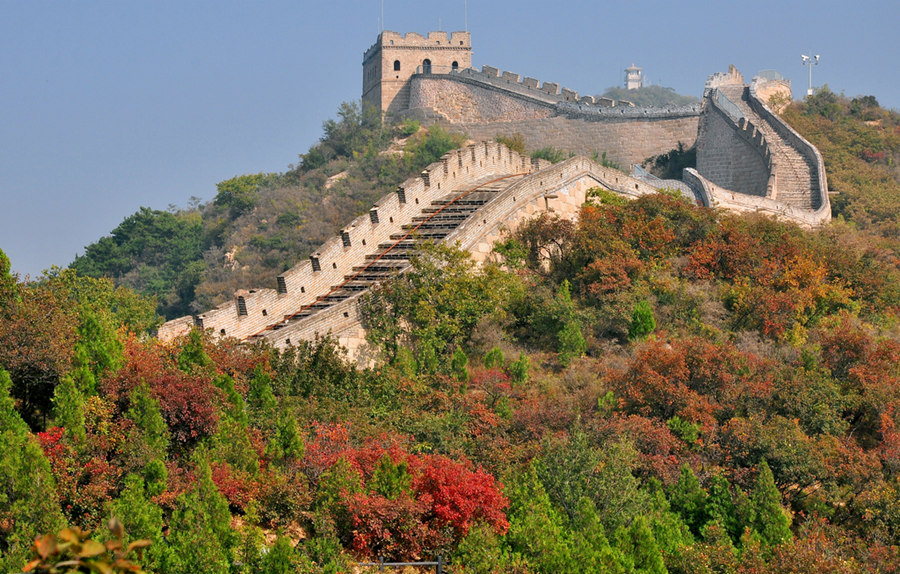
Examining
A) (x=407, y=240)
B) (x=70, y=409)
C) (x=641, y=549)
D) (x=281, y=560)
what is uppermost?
(x=407, y=240)

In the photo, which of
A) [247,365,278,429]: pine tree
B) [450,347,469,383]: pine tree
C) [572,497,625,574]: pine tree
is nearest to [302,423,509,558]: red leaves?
[572,497,625,574]: pine tree

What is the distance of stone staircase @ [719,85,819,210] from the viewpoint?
3319cm

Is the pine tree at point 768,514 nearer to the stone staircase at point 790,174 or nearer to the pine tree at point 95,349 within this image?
the pine tree at point 95,349

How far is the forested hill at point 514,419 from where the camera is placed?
37.4 ft

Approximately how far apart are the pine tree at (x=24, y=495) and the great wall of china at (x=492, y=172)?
246 inches

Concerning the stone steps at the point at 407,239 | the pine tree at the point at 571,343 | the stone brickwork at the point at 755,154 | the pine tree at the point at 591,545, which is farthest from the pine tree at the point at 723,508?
the stone brickwork at the point at 755,154

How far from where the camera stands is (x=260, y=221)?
4503 centimetres

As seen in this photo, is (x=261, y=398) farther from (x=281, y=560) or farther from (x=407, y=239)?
(x=407, y=239)

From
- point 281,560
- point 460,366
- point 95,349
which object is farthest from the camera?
point 460,366

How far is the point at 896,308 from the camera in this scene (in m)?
23.0

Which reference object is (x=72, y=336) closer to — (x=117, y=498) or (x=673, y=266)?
(x=117, y=498)

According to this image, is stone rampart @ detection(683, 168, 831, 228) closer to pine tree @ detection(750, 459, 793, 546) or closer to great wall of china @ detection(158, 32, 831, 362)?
great wall of china @ detection(158, 32, 831, 362)

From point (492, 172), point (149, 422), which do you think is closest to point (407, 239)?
point (492, 172)

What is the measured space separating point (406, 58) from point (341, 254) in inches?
1330
